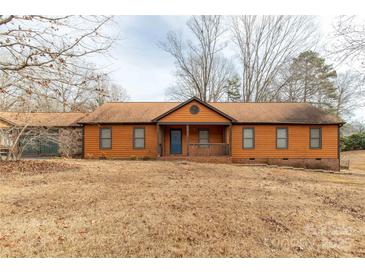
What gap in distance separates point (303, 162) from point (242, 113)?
19.4ft

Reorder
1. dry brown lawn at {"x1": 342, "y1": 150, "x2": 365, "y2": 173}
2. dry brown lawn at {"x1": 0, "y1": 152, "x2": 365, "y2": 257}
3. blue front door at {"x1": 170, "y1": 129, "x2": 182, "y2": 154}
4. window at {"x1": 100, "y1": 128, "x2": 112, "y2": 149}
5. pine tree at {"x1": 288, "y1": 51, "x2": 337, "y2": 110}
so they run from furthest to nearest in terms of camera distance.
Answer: pine tree at {"x1": 288, "y1": 51, "x2": 337, "y2": 110} < dry brown lawn at {"x1": 342, "y1": 150, "x2": 365, "y2": 173} < blue front door at {"x1": 170, "y1": 129, "x2": 182, "y2": 154} < window at {"x1": 100, "y1": 128, "x2": 112, "y2": 149} < dry brown lawn at {"x1": 0, "y1": 152, "x2": 365, "y2": 257}

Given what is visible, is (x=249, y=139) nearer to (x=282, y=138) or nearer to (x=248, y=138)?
(x=248, y=138)

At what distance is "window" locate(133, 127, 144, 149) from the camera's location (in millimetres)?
16094

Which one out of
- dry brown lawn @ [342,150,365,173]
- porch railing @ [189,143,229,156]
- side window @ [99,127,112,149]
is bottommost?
dry brown lawn @ [342,150,365,173]

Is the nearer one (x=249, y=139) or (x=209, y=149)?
(x=209, y=149)

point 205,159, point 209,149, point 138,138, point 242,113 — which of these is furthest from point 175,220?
point 242,113

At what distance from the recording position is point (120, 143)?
52.5 ft

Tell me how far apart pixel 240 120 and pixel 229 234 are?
1322cm

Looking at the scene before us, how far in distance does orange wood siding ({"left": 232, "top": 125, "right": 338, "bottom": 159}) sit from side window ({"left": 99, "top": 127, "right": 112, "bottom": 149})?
31.5 ft

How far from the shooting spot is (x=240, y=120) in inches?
632

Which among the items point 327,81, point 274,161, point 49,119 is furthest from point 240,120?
point 327,81

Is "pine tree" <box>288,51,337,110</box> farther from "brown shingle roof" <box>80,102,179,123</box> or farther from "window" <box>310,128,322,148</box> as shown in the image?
"brown shingle roof" <box>80,102,179,123</box>

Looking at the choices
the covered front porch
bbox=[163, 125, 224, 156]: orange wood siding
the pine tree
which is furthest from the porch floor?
the pine tree

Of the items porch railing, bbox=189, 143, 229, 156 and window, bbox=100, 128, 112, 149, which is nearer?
porch railing, bbox=189, 143, 229, 156
